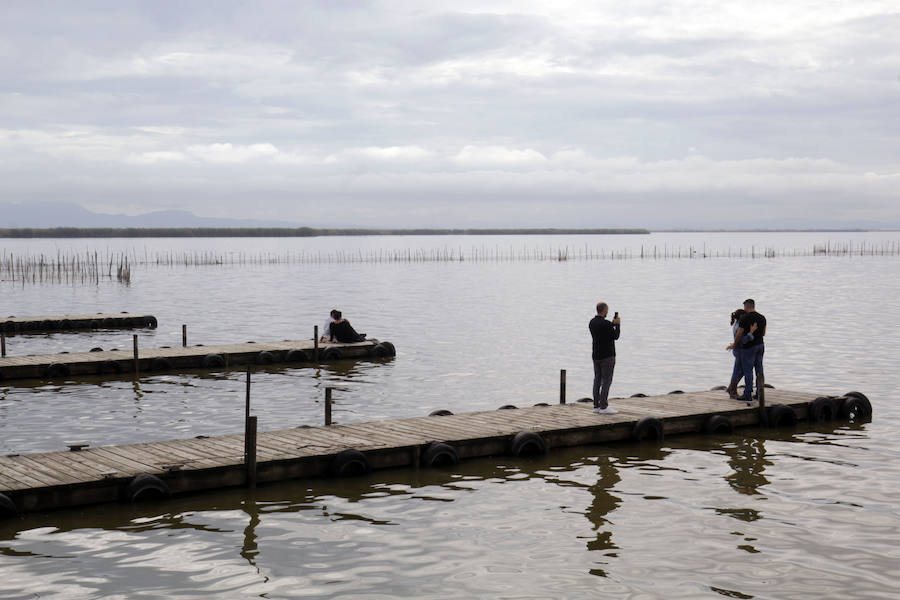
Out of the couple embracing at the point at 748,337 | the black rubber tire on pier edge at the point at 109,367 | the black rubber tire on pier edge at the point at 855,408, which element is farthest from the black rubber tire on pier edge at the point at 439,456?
the black rubber tire on pier edge at the point at 109,367

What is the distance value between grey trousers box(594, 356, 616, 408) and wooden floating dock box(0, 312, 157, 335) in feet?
101

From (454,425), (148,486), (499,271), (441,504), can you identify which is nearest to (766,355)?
(454,425)

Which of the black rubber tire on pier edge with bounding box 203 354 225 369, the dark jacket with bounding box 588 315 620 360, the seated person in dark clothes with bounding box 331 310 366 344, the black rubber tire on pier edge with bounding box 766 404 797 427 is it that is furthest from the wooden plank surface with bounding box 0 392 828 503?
the seated person in dark clothes with bounding box 331 310 366 344

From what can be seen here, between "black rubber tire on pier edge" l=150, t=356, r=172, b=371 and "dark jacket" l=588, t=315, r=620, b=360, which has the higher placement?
"dark jacket" l=588, t=315, r=620, b=360

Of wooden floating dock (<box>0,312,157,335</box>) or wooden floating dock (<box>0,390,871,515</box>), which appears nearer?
wooden floating dock (<box>0,390,871,515</box>)

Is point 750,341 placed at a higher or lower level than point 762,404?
higher

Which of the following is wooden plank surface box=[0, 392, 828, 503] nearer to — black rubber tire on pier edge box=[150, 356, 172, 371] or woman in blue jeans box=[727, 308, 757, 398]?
woman in blue jeans box=[727, 308, 757, 398]

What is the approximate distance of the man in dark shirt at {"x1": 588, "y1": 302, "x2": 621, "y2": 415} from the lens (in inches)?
788

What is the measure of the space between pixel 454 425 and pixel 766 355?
1929 centimetres

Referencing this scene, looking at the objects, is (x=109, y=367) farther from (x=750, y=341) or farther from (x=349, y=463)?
(x=750, y=341)

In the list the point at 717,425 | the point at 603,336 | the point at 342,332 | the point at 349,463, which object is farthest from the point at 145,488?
the point at 342,332

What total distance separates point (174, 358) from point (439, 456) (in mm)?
16410

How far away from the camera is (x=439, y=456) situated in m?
17.7

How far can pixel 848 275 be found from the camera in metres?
92.1
